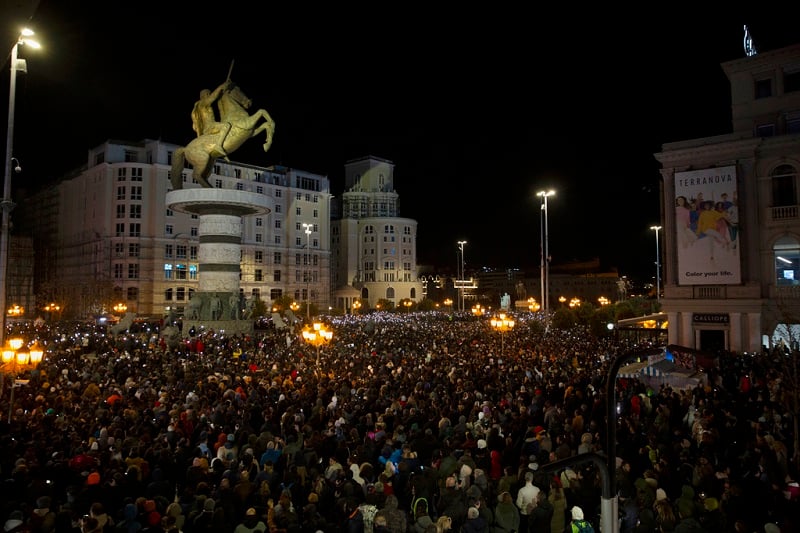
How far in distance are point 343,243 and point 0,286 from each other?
8493cm

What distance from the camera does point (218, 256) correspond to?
4081 cm

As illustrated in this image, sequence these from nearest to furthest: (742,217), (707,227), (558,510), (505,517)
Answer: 1. (505,517)
2. (558,510)
3. (742,217)
4. (707,227)

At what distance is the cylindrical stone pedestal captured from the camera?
3962 centimetres

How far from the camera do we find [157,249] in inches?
2670

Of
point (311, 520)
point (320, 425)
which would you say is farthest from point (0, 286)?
point (311, 520)

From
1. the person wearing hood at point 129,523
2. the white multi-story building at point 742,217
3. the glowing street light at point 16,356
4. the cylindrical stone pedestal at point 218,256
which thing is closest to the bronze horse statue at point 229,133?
the cylindrical stone pedestal at point 218,256

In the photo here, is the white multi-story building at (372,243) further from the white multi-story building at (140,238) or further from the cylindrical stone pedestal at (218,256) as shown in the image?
the cylindrical stone pedestal at (218,256)

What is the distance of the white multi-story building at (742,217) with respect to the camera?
94.1 ft

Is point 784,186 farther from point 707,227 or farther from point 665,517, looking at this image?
point 665,517

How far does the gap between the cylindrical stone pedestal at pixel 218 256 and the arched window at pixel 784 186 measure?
1266 inches

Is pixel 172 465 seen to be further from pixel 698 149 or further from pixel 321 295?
pixel 321 295

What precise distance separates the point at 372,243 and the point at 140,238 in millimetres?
41200

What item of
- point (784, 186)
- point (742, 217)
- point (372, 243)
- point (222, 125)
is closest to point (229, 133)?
point (222, 125)

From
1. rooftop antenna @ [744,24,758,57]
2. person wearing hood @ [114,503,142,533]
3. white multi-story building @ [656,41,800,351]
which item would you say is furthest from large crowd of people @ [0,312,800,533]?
rooftop antenna @ [744,24,758,57]
